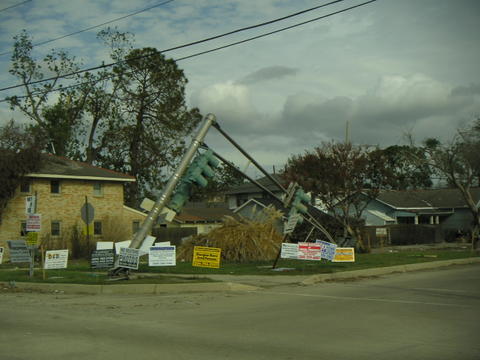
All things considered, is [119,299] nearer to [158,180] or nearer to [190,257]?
[190,257]

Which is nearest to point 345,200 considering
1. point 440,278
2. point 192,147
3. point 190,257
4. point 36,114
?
point 190,257

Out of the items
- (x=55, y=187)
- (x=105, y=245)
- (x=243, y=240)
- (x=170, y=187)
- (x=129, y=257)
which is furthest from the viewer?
(x=55, y=187)

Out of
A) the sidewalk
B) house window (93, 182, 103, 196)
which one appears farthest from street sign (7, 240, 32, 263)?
house window (93, 182, 103, 196)

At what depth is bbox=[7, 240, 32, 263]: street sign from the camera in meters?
20.1

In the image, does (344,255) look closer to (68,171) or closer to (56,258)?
(56,258)

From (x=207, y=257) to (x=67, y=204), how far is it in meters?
24.5

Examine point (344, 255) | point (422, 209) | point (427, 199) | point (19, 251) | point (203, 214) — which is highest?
point (427, 199)

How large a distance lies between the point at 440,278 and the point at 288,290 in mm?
5977

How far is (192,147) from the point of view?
18.8m

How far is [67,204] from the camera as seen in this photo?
134 feet

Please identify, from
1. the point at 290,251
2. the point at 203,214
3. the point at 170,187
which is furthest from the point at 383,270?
the point at 203,214

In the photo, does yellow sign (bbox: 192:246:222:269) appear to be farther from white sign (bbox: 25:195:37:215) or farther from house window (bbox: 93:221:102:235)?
house window (bbox: 93:221:102:235)

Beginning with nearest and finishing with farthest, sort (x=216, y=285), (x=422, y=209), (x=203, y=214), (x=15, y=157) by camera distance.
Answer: (x=216, y=285), (x=15, y=157), (x=422, y=209), (x=203, y=214)

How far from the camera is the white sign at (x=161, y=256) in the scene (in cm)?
1916
